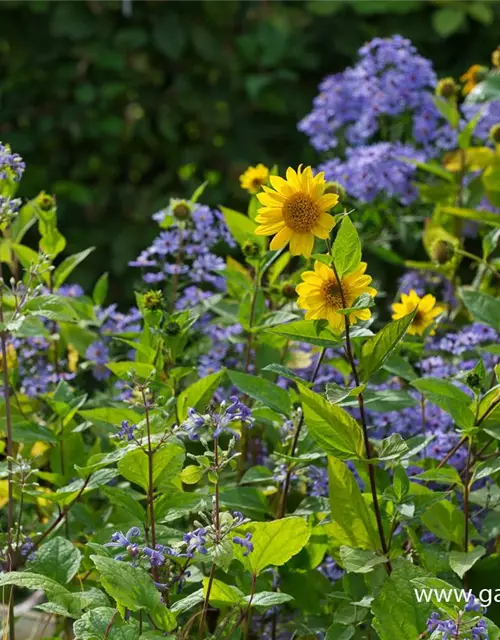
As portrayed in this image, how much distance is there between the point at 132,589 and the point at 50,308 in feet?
1.22

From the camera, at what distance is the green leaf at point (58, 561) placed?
1.07 m

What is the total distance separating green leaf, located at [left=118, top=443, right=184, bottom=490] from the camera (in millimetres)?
1043

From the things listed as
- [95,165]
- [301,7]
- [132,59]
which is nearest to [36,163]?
[95,165]

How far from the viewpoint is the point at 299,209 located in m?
0.95

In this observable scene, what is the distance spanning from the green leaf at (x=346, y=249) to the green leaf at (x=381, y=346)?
68 mm

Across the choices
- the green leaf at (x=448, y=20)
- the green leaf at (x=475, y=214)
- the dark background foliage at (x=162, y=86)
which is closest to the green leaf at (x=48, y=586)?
the green leaf at (x=475, y=214)

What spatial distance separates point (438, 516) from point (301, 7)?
2.26 metres

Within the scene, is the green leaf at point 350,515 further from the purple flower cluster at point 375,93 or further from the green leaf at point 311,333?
the purple flower cluster at point 375,93

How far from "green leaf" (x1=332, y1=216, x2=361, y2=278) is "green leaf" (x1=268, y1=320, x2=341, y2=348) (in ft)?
0.20

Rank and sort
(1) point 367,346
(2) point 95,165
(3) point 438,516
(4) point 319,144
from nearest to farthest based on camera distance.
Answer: (1) point 367,346
(3) point 438,516
(4) point 319,144
(2) point 95,165

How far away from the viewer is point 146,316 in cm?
126

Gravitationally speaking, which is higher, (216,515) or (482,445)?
(482,445)

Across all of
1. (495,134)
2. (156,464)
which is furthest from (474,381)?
(495,134)

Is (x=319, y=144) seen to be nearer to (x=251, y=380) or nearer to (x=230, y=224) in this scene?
(x=230, y=224)
